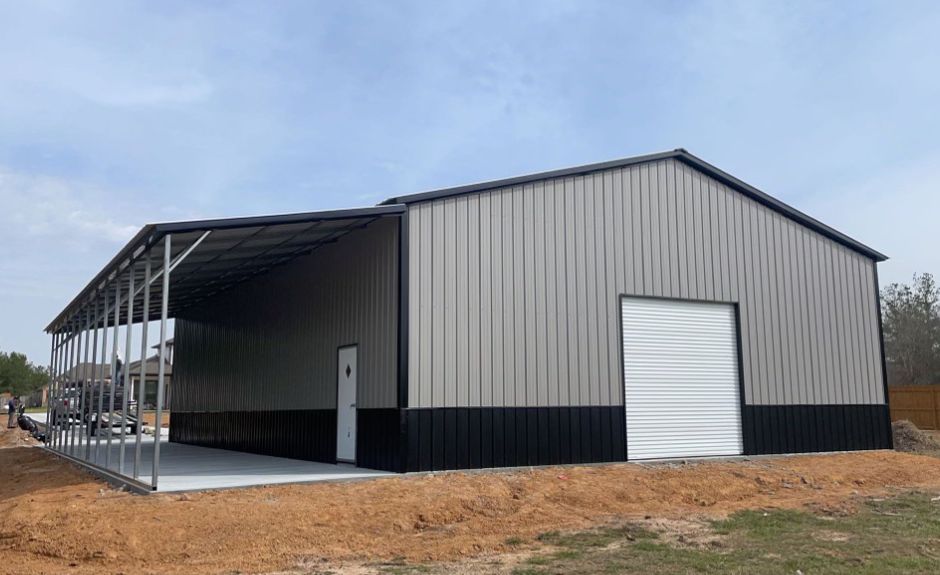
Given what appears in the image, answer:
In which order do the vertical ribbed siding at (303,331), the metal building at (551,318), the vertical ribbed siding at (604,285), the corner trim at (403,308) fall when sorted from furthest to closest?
the vertical ribbed siding at (303,331) < the vertical ribbed siding at (604,285) < the metal building at (551,318) < the corner trim at (403,308)

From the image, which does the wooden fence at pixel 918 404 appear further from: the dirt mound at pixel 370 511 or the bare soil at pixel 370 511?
the bare soil at pixel 370 511

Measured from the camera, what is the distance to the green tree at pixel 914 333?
1671 inches

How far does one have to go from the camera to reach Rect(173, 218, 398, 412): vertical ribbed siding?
12.8 meters

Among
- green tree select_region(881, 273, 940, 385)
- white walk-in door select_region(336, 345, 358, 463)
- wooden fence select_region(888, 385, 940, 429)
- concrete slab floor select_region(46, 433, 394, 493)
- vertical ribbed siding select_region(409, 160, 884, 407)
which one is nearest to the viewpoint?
concrete slab floor select_region(46, 433, 394, 493)

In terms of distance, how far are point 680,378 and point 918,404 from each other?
19088mm

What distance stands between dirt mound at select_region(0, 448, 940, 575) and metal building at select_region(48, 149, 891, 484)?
45.2 inches

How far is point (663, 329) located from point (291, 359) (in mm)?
7751

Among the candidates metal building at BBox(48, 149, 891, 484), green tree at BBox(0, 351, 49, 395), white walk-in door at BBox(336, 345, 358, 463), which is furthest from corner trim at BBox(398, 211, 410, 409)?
green tree at BBox(0, 351, 49, 395)

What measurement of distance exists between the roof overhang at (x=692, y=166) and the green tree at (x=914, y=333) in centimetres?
2966

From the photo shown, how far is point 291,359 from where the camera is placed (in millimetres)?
16812

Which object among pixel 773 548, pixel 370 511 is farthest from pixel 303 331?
pixel 773 548

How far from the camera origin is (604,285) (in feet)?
46.5

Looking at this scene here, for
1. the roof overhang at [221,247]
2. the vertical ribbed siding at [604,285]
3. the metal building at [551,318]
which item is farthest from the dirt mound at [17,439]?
the vertical ribbed siding at [604,285]

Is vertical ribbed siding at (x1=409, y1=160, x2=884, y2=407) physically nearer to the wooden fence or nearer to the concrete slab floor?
the concrete slab floor
